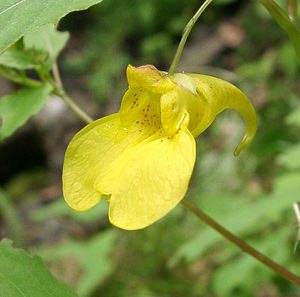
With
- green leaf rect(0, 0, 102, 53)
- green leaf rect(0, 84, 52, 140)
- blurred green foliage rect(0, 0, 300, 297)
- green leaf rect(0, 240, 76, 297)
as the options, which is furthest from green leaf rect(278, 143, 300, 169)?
green leaf rect(0, 0, 102, 53)

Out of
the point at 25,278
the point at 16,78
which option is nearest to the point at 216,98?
the point at 25,278

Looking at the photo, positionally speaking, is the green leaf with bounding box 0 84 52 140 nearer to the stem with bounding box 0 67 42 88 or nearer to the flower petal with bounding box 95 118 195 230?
the stem with bounding box 0 67 42 88

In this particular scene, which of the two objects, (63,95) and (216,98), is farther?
(63,95)

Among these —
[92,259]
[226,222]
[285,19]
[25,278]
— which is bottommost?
[92,259]

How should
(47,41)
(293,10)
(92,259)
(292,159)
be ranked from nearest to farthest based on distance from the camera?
(293,10)
(47,41)
(292,159)
(92,259)

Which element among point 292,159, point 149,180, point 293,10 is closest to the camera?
point 149,180

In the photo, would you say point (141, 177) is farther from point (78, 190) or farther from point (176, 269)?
point (176, 269)

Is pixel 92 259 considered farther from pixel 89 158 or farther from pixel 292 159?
pixel 89 158
